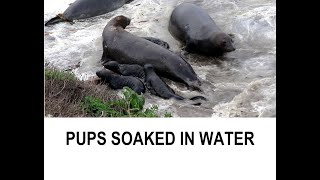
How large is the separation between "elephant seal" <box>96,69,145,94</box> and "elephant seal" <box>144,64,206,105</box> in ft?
0.48

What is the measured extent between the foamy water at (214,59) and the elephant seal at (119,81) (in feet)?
0.66

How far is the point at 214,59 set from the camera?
943 centimetres

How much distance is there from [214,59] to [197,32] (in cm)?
74

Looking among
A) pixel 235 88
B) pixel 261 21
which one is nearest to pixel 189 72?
pixel 235 88

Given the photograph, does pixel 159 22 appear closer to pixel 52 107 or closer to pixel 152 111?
pixel 152 111

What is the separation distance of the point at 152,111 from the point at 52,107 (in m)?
1.45

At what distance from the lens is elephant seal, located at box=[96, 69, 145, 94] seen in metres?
8.20

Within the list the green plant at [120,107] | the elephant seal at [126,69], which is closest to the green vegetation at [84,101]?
the green plant at [120,107]

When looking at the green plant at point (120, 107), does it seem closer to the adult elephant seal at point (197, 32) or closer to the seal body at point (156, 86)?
the seal body at point (156, 86)

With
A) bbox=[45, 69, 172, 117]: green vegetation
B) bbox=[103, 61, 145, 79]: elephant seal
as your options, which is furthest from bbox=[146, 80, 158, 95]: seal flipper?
bbox=[45, 69, 172, 117]: green vegetation

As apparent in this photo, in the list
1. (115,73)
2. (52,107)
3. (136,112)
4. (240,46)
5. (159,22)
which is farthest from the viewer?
(159,22)

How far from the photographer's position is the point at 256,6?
11.1m

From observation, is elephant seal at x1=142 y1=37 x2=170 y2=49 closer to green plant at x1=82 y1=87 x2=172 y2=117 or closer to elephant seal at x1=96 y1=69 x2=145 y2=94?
elephant seal at x1=96 y1=69 x2=145 y2=94

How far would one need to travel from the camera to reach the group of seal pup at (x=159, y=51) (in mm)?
8375
